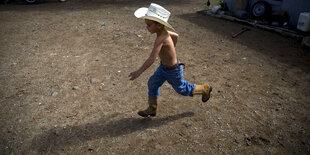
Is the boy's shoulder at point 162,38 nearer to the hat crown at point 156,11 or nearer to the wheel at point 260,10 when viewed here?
the hat crown at point 156,11

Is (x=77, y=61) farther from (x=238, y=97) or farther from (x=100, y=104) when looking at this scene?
(x=238, y=97)

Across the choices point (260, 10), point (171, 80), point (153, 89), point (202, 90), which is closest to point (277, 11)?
point (260, 10)

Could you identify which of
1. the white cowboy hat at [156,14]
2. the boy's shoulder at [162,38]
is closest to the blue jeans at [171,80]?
the boy's shoulder at [162,38]

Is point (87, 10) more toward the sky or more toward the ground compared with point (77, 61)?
more toward the sky

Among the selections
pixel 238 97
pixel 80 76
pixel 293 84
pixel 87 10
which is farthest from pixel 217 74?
pixel 87 10

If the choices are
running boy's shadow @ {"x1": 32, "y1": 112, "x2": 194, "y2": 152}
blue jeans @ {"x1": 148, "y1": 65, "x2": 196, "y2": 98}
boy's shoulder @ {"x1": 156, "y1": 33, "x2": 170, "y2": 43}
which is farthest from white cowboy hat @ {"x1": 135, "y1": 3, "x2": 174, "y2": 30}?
running boy's shadow @ {"x1": 32, "y1": 112, "x2": 194, "y2": 152}

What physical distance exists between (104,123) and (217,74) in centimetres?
248

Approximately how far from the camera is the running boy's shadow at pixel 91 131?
2.68 metres

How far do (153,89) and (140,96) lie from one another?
2.77 ft

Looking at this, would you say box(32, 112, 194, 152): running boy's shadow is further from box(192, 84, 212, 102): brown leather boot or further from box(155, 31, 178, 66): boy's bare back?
box(155, 31, 178, 66): boy's bare back

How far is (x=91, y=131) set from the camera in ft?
9.39

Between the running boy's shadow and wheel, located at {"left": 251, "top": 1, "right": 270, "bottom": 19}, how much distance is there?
20.4 ft

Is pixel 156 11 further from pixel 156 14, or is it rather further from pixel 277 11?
pixel 277 11

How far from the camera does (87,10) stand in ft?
30.6
